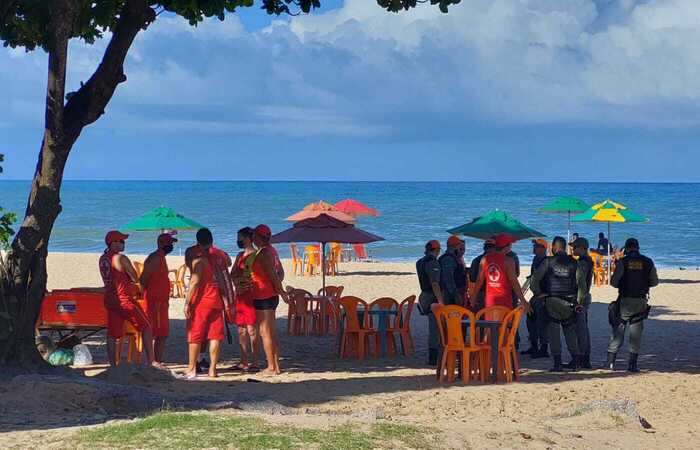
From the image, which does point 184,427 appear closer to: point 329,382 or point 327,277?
point 329,382

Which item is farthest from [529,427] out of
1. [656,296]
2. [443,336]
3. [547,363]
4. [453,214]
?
[453,214]

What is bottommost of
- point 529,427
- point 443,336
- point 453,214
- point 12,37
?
point 529,427

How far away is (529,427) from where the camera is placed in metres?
9.10

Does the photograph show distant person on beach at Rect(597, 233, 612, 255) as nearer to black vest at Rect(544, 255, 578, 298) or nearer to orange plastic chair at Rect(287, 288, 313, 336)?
orange plastic chair at Rect(287, 288, 313, 336)

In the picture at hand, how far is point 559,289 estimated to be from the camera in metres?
12.6

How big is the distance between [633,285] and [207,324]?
4825mm

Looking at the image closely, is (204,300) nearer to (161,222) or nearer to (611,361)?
(611,361)

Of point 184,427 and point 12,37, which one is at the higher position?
point 12,37

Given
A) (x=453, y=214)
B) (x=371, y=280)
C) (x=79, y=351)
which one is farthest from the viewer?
(x=453, y=214)

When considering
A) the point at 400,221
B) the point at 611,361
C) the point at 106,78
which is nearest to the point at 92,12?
the point at 106,78

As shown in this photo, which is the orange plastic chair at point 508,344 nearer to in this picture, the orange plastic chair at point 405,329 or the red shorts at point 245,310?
the orange plastic chair at point 405,329

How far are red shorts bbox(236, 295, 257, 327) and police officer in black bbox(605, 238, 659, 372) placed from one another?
4.06 meters

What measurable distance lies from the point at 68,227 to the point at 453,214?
2885 centimetres

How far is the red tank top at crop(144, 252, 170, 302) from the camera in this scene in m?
12.3
